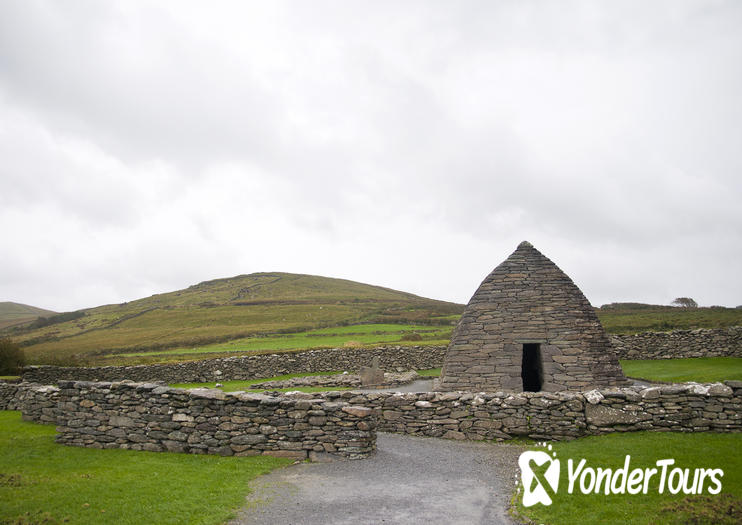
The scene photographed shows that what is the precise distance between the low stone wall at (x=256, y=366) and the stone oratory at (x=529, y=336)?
1610cm

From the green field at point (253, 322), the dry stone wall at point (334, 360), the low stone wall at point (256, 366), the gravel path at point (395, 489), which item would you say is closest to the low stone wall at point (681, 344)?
the dry stone wall at point (334, 360)

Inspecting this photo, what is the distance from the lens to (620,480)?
764 centimetres

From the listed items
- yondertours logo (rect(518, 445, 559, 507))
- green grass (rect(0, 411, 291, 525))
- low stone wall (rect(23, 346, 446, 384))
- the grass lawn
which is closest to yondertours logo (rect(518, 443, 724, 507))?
yondertours logo (rect(518, 445, 559, 507))

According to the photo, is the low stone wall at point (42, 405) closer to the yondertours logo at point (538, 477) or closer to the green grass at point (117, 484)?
the green grass at point (117, 484)

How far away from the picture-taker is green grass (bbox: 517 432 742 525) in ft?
20.2

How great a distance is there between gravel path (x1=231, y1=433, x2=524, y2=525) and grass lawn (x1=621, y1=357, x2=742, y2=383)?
12320 millimetres

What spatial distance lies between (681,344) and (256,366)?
91.4ft

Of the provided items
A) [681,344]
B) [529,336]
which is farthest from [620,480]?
[681,344]

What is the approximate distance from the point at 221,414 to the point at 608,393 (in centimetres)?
994

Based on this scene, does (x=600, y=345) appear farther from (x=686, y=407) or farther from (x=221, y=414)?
(x=221, y=414)

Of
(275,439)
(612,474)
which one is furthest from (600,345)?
(275,439)

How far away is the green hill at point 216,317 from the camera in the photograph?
55.1 m

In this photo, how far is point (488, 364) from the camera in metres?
15.4

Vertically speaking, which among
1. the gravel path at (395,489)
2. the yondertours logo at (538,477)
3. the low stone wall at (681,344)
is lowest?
the gravel path at (395,489)
